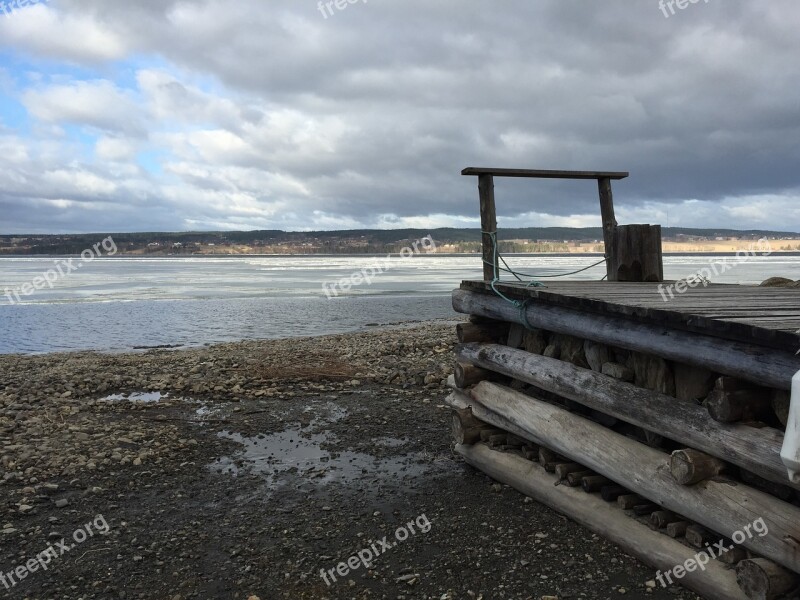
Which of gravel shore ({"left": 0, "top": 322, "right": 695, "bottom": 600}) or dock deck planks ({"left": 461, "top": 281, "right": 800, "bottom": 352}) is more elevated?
dock deck planks ({"left": 461, "top": 281, "right": 800, "bottom": 352})

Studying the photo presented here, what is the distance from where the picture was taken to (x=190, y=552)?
5215 millimetres

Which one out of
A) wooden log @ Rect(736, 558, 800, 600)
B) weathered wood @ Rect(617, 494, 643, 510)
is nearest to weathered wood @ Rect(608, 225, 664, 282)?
weathered wood @ Rect(617, 494, 643, 510)

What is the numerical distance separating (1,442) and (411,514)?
5547 millimetres

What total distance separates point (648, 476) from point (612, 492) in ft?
2.21

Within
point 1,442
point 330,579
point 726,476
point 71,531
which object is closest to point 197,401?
point 1,442

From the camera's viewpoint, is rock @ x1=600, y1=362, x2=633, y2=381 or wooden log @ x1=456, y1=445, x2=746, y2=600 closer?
wooden log @ x1=456, y1=445, x2=746, y2=600

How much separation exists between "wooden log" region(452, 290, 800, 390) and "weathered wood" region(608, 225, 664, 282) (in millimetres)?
2327

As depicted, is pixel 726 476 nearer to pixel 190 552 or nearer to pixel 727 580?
pixel 727 580

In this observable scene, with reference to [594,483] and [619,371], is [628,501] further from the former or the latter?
[619,371]

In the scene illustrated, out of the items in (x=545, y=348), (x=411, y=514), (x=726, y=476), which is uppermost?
(x=545, y=348)

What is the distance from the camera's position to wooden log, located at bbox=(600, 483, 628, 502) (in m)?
5.19

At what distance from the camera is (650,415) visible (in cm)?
458

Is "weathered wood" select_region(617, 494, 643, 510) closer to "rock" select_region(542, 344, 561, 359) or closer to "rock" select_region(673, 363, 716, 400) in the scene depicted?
"rock" select_region(673, 363, 716, 400)

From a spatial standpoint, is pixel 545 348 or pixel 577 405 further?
pixel 545 348
